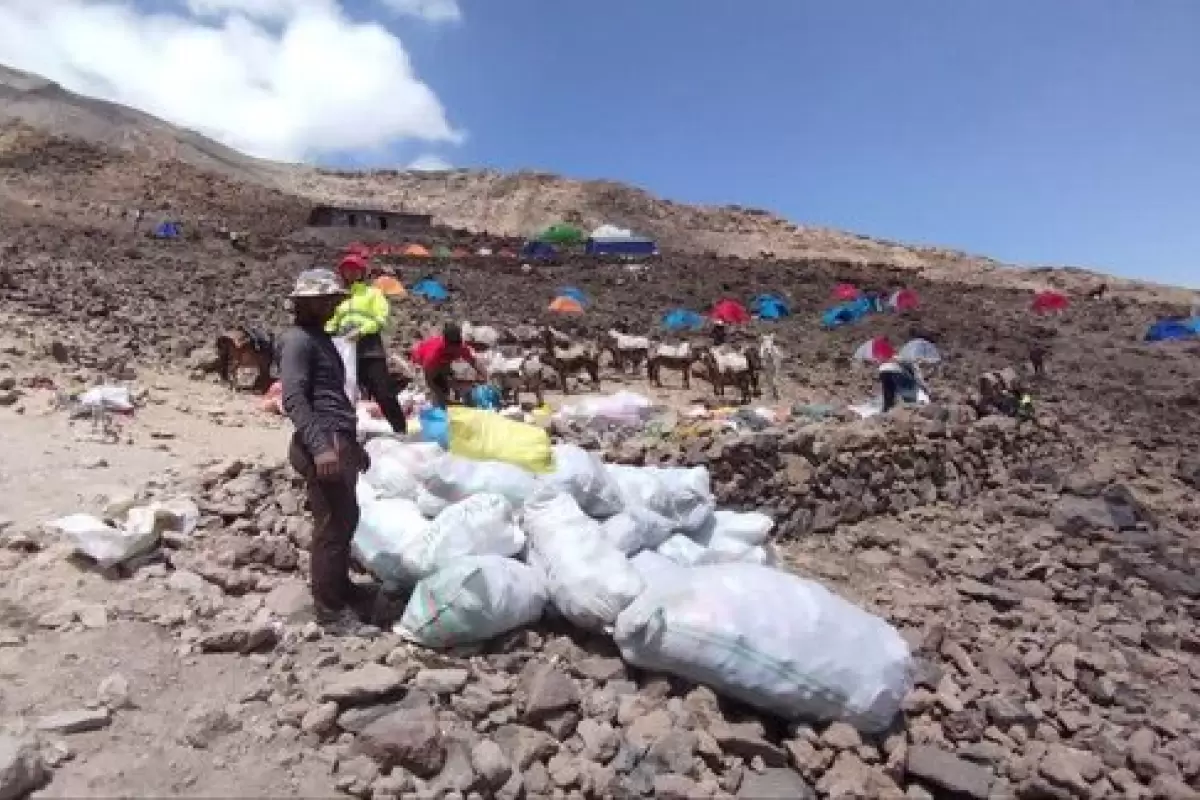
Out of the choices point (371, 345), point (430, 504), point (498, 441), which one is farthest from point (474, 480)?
point (371, 345)

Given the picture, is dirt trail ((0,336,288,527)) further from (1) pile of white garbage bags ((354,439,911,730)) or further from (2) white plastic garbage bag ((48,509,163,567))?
(1) pile of white garbage bags ((354,439,911,730))

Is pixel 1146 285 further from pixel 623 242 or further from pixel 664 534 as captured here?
pixel 664 534

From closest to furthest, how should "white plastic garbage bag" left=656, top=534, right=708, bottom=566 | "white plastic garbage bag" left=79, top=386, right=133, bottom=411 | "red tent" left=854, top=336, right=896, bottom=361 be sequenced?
"white plastic garbage bag" left=656, top=534, right=708, bottom=566 < "white plastic garbage bag" left=79, top=386, right=133, bottom=411 < "red tent" left=854, top=336, right=896, bottom=361

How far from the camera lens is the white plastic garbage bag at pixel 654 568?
371cm

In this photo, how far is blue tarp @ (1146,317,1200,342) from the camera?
816 inches

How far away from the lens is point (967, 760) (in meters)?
3.42

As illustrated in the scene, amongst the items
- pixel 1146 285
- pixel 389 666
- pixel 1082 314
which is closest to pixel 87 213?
pixel 1082 314

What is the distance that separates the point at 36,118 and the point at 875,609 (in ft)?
189

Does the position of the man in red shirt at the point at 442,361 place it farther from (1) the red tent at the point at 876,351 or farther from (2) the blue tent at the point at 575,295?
(2) the blue tent at the point at 575,295

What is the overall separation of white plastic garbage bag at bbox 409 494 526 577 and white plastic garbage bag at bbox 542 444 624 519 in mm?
471

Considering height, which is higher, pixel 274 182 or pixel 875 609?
pixel 274 182

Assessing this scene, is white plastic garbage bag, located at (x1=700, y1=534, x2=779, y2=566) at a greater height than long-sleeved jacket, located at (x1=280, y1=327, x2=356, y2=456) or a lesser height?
lesser

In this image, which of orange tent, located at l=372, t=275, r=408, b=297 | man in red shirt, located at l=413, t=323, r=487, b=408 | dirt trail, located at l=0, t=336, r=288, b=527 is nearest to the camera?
dirt trail, located at l=0, t=336, r=288, b=527

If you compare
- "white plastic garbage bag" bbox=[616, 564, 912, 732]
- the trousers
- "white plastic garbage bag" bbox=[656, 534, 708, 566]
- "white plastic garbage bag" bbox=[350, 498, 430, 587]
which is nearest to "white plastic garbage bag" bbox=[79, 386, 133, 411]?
"white plastic garbage bag" bbox=[350, 498, 430, 587]
